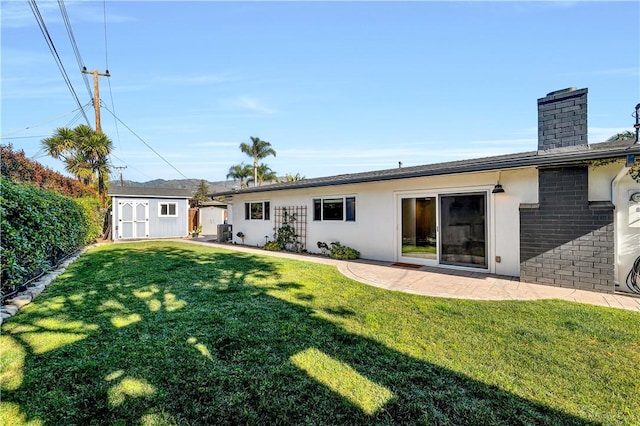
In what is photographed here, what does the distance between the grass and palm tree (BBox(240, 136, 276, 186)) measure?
24914 mm

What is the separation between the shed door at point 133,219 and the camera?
16.2m

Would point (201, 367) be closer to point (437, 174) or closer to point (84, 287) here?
point (84, 287)

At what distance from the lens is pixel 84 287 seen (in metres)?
5.43

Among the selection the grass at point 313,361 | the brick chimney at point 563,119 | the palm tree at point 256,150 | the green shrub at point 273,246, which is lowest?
the grass at point 313,361

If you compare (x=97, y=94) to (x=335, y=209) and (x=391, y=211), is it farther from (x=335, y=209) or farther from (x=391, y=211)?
(x=391, y=211)

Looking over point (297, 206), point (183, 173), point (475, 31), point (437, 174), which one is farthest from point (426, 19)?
point (183, 173)

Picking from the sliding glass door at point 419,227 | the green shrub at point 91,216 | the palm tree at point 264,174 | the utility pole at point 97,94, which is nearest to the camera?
the sliding glass door at point 419,227

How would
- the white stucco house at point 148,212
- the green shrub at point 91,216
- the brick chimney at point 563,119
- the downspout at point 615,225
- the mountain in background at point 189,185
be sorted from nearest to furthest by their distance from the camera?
the downspout at point 615,225
the brick chimney at point 563,119
the green shrub at point 91,216
the white stucco house at point 148,212
the mountain in background at point 189,185

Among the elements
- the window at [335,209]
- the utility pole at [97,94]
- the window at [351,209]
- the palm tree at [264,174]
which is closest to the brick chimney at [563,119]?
the window at [351,209]

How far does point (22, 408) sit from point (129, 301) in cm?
266

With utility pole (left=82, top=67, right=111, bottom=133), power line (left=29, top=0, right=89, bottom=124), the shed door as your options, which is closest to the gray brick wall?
power line (left=29, top=0, right=89, bottom=124)

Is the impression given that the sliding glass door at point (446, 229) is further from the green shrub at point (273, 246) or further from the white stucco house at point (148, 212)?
the white stucco house at point (148, 212)

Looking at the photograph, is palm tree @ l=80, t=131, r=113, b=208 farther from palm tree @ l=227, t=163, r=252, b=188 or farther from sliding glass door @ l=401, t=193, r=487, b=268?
sliding glass door @ l=401, t=193, r=487, b=268

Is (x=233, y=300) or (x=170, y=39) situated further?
(x=170, y=39)
